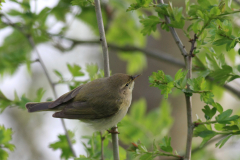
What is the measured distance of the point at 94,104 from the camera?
2.80 m

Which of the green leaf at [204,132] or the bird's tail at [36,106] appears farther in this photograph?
the bird's tail at [36,106]

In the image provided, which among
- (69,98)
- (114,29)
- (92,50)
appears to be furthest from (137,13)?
(92,50)

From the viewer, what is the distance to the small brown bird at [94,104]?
2.75 metres

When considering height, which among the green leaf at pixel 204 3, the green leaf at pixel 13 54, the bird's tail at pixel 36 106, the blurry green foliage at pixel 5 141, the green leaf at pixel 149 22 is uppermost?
the green leaf at pixel 204 3

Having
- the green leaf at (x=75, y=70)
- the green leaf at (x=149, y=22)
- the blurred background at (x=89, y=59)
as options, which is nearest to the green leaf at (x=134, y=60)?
the blurred background at (x=89, y=59)

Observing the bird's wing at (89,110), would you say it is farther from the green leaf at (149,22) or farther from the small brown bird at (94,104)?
the green leaf at (149,22)

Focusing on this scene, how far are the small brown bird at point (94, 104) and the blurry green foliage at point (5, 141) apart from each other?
1.14 ft

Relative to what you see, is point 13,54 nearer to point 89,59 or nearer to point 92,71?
point 92,71

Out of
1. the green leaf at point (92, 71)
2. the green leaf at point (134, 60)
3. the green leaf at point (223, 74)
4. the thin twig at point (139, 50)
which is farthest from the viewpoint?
the green leaf at point (134, 60)

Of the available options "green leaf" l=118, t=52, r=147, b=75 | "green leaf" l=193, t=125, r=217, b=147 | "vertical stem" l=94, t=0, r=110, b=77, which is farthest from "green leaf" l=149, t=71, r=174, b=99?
"green leaf" l=118, t=52, r=147, b=75

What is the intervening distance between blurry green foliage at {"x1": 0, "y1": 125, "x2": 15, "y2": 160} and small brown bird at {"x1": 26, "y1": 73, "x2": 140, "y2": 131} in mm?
347

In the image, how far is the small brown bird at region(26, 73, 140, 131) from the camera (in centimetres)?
275

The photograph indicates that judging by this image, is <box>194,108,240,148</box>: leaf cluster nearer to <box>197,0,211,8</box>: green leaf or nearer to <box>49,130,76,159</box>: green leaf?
<box>197,0,211,8</box>: green leaf

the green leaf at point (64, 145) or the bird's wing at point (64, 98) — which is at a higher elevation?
the bird's wing at point (64, 98)
